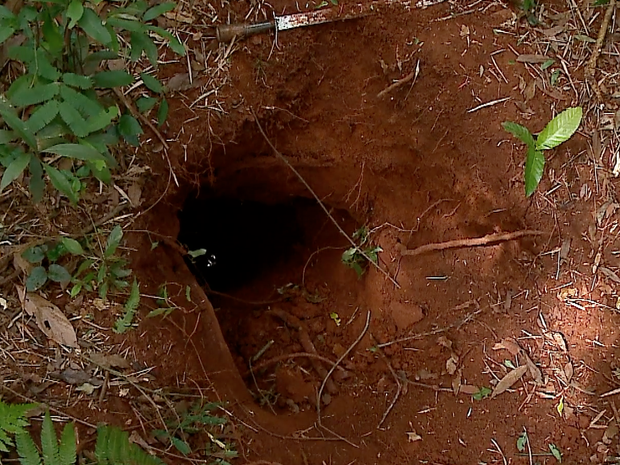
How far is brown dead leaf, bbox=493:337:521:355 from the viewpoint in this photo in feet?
8.38

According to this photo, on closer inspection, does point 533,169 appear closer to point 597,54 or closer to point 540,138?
point 540,138

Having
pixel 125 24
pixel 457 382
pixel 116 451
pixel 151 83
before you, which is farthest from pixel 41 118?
pixel 457 382

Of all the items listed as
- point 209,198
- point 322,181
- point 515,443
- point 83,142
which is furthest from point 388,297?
point 83,142

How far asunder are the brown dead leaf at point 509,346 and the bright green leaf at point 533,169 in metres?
0.61

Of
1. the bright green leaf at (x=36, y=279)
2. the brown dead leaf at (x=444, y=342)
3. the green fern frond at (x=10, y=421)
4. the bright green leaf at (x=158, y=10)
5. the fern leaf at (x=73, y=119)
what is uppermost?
the bright green leaf at (x=158, y=10)

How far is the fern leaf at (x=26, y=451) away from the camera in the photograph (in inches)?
71.9

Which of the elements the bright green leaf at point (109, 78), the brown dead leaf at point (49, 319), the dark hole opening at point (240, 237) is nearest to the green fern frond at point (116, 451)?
the brown dead leaf at point (49, 319)

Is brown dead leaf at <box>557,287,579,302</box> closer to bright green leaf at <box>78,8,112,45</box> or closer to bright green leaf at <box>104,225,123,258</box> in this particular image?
bright green leaf at <box>104,225,123,258</box>

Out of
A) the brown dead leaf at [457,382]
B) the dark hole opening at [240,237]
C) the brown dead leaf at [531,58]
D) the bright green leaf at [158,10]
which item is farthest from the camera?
the dark hole opening at [240,237]

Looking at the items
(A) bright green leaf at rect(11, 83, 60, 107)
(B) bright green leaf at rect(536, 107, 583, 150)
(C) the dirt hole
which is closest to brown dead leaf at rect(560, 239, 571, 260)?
(B) bright green leaf at rect(536, 107, 583, 150)

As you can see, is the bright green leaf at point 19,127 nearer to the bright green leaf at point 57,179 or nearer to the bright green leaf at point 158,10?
the bright green leaf at point 57,179

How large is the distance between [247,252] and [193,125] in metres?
1.40

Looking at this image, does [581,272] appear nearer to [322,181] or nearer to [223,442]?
[322,181]

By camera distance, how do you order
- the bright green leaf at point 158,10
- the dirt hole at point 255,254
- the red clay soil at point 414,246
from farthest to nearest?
the dirt hole at point 255,254, the red clay soil at point 414,246, the bright green leaf at point 158,10
